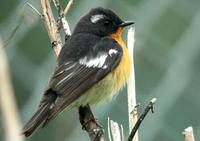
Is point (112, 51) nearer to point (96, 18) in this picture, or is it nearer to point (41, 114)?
point (96, 18)

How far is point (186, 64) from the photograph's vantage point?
5520mm

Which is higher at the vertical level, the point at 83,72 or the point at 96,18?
the point at 96,18

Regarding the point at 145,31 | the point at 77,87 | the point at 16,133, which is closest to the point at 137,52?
the point at 145,31

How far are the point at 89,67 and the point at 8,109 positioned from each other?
1.31 m

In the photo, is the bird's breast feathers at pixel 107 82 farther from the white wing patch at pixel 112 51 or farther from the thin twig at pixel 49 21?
the thin twig at pixel 49 21

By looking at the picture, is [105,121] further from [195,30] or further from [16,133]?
[16,133]

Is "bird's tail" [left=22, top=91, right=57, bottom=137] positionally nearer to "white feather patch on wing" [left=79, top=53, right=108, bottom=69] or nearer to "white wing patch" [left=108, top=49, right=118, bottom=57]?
"white feather patch on wing" [left=79, top=53, right=108, bottom=69]

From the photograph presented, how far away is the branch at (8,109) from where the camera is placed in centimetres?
257

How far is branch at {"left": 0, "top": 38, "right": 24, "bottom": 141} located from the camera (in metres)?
2.57

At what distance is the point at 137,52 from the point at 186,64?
0.46 meters

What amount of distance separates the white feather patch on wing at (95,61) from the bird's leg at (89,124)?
0.67ft

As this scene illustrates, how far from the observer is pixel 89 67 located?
3922 millimetres

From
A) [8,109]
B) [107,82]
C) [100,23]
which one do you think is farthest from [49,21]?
[8,109]

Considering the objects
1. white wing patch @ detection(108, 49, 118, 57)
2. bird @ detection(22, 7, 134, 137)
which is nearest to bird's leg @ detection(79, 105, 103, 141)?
bird @ detection(22, 7, 134, 137)
